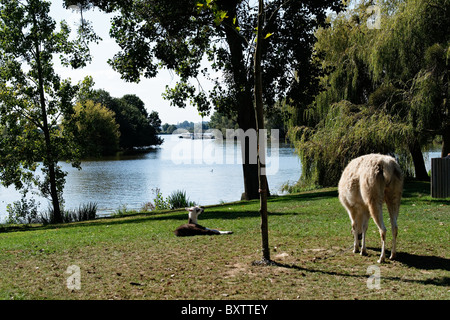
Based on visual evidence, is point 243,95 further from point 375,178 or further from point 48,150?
point 375,178

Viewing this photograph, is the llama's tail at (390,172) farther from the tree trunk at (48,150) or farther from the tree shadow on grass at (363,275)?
the tree trunk at (48,150)

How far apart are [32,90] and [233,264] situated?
17063 mm

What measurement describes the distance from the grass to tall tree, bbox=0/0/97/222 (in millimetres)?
10000

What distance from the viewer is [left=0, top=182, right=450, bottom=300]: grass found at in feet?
19.5

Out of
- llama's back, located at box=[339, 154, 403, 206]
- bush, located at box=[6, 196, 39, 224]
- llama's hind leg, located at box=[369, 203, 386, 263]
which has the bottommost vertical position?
bush, located at box=[6, 196, 39, 224]

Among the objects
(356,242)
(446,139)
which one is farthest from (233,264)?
(446,139)

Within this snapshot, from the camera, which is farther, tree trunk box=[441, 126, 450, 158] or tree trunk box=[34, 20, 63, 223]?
tree trunk box=[34, 20, 63, 223]

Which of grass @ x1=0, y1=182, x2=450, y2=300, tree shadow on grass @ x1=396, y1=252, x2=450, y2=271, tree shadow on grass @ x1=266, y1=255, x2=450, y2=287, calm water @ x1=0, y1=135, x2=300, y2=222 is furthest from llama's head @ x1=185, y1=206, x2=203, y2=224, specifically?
calm water @ x1=0, y1=135, x2=300, y2=222

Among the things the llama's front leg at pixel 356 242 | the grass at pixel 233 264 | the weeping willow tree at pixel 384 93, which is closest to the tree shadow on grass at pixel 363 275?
the grass at pixel 233 264

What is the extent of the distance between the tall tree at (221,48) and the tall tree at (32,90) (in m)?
1.98

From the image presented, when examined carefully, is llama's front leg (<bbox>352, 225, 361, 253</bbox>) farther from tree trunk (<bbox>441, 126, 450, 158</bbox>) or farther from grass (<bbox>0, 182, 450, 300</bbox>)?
tree trunk (<bbox>441, 126, 450, 158</bbox>)
